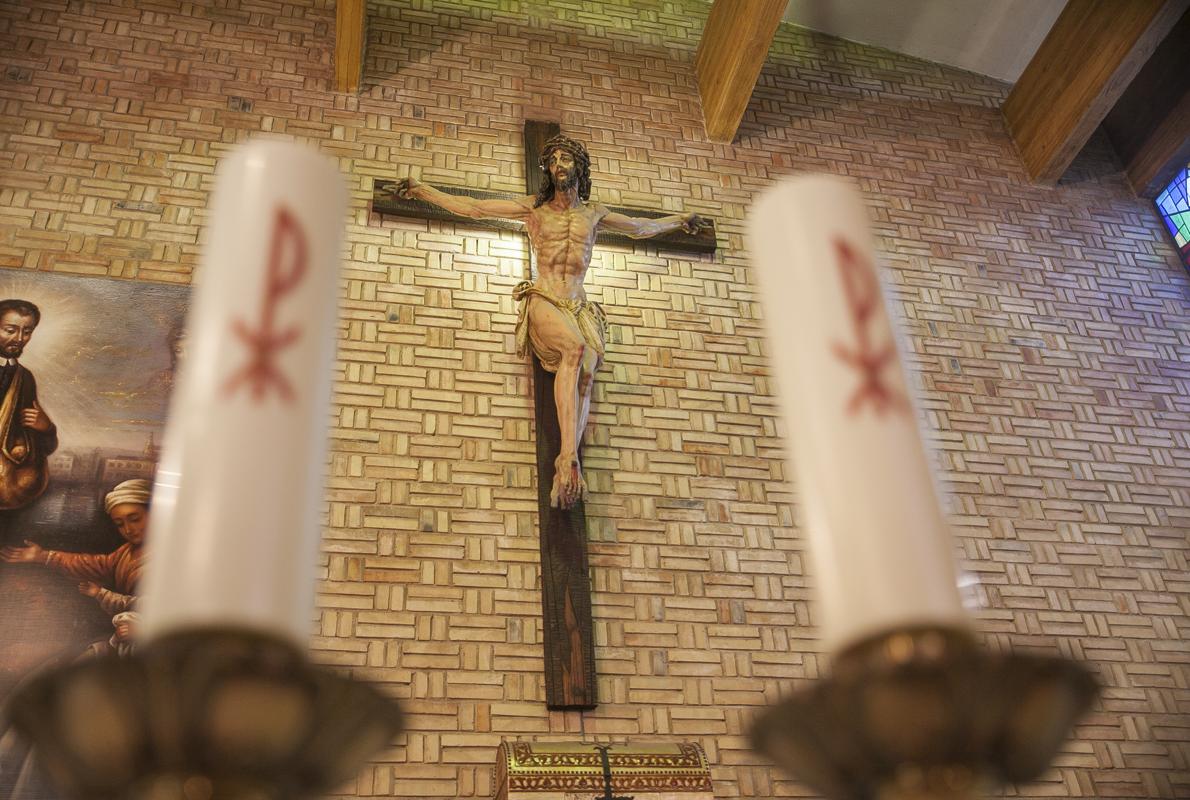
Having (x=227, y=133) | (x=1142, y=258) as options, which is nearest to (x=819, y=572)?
(x=227, y=133)

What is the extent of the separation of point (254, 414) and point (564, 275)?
11.8ft

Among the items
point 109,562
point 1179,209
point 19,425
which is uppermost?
point 1179,209

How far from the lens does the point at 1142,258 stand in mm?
5680

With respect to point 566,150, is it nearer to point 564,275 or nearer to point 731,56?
point 564,275

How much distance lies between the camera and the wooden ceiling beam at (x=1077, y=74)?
5.29 meters

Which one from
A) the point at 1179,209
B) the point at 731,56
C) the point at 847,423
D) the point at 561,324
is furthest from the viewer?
the point at 1179,209

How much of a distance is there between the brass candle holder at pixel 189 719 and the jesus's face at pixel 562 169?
3742 millimetres

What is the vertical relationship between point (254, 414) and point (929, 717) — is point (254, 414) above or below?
above

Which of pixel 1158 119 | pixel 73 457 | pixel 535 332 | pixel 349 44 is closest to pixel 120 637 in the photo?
pixel 73 457

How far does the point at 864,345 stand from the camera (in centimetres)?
82

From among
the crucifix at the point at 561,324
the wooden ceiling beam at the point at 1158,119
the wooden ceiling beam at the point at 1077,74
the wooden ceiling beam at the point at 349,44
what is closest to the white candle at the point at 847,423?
the crucifix at the point at 561,324

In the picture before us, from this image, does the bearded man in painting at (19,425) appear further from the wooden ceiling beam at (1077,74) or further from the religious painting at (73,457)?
the wooden ceiling beam at (1077,74)

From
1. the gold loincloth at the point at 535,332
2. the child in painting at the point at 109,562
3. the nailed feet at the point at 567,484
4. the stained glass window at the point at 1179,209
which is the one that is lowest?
the child in painting at the point at 109,562

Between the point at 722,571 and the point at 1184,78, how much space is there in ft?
13.4
